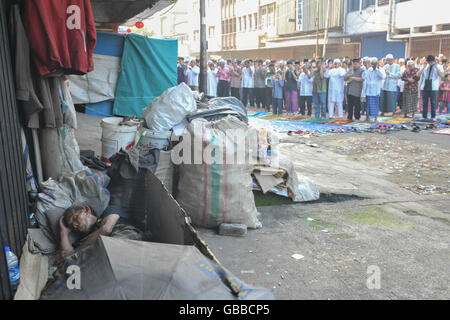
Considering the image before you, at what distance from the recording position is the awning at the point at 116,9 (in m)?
9.45

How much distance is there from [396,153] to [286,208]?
14.4 ft

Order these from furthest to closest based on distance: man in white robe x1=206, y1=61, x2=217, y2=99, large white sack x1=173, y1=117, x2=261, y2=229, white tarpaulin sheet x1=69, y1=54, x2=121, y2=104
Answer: man in white robe x1=206, y1=61, x2=217, y2=99 < white tarpaulin sheet x1=69, y1=54, x2=121, y2=104 < large white sack x1=173, y1=117, x2=261, y2=229

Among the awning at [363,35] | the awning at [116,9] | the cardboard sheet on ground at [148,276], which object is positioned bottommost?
the cardboard sheet on ground at [148,276]

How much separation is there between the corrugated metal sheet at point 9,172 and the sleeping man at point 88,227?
0.34m

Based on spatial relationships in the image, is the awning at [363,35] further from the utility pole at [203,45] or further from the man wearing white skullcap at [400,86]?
the utility pole at [203,45]

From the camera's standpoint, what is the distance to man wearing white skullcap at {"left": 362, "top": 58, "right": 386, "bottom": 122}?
1302 cm

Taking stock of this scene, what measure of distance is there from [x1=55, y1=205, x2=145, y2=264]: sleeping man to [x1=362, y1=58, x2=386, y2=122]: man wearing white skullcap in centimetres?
1086

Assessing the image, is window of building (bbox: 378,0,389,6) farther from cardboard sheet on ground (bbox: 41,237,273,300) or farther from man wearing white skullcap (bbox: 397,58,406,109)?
cardboard sheet on ground (bbox: 41,237,273,300)

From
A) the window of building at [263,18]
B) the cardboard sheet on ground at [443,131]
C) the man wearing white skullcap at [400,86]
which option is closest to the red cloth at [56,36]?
the cardboard sheet on ground at [443,131]

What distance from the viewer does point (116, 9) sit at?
1071 cm

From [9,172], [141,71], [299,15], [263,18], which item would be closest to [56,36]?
[9,172]

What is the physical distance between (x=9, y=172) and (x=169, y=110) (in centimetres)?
294

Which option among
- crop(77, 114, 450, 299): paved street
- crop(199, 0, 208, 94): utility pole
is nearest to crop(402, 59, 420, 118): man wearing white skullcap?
crop(199, 0, 208, 94): utility pole
